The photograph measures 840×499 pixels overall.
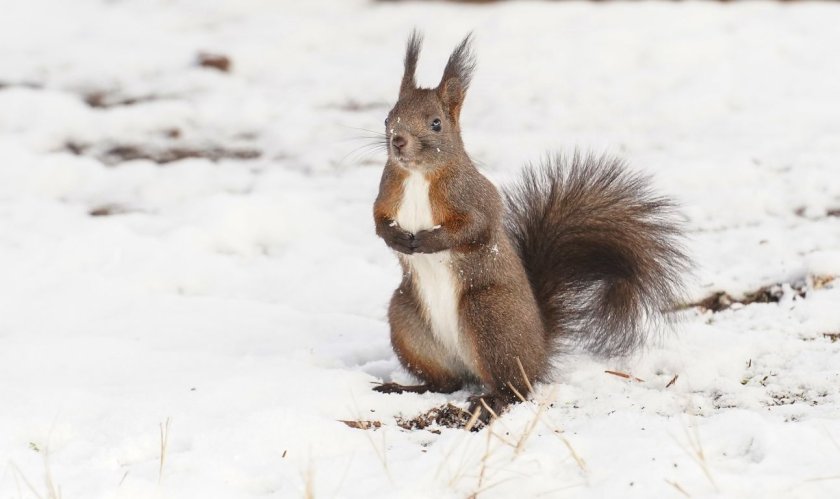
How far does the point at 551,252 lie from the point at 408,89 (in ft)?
2.35

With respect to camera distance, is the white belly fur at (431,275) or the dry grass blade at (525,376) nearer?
the dry grass blade at (525,376)

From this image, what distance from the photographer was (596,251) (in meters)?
3.24

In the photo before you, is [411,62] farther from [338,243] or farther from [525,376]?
[338,243]

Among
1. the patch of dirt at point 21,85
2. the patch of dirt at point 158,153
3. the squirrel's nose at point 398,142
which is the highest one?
the squirrel's nose at point 398,142

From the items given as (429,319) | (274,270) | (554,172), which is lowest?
(274,270)

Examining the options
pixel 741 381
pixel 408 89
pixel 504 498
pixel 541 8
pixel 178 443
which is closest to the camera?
pixel 504 498

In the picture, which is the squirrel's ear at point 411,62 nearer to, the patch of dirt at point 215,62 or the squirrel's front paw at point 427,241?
the squirrel's front paw at point 427,241

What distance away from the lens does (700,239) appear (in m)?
4.47

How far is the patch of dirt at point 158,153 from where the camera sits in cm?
531

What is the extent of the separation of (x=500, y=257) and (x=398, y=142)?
18.6 inches

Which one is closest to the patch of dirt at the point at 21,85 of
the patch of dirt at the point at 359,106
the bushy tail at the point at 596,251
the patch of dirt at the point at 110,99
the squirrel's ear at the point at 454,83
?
the patch of dirt at the point at 110,99

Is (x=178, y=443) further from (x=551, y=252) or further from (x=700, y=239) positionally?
(x=700, y=239)

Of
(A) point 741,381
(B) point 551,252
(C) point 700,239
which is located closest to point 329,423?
(B) point 551,252

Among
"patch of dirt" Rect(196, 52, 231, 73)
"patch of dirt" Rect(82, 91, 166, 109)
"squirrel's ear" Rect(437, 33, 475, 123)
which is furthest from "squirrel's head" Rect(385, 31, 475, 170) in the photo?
"patch of dirt" Rect(196, 52, 231, 73)
